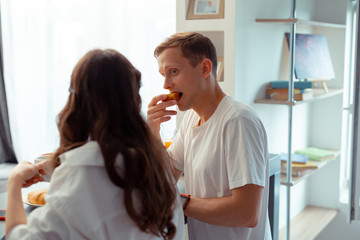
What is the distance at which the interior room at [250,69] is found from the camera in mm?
2682

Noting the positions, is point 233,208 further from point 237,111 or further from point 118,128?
point 118,128

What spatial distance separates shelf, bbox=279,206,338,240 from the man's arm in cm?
202

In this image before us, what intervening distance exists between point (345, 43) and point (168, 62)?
256 centimetres

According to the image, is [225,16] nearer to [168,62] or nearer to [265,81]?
[265,81]

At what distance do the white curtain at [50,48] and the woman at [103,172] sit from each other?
2102 mm

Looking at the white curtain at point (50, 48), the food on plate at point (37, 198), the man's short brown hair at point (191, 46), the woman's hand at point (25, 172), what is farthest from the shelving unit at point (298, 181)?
the woman's hand at point (25, 172)

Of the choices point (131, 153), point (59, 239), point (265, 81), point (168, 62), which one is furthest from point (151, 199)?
point (265, 81)

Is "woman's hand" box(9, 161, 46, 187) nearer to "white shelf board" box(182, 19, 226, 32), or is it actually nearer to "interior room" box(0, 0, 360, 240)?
"interior room" box(0, 0, 360, 240)

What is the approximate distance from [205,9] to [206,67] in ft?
3.58

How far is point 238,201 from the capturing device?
1.45 meters

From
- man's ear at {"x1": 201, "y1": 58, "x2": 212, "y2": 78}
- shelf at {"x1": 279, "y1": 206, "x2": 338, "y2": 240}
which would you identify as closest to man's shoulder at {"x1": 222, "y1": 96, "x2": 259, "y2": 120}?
man's ear at {"x1": 201, "y1": 58, "x2": 212, "y2": 78}

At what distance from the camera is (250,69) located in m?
2.77

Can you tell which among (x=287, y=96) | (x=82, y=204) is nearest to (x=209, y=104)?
(x=82, y=204)

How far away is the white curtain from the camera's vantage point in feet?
10.7
